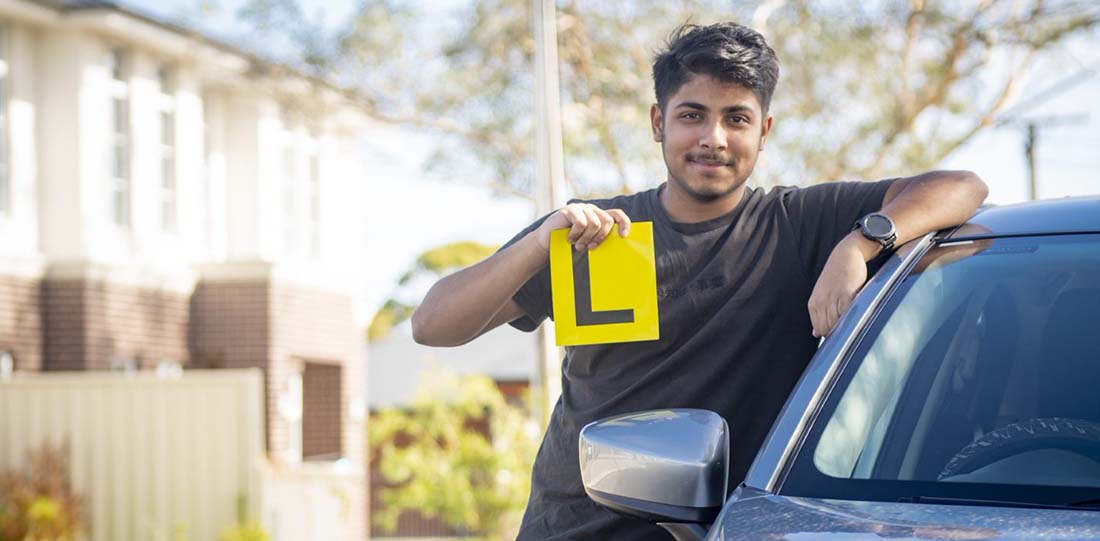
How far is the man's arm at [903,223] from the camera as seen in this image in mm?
2926

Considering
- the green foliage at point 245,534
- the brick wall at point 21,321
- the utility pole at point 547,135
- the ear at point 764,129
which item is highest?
the utility pole at point 547,135

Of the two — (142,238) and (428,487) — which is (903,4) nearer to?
(428,487)

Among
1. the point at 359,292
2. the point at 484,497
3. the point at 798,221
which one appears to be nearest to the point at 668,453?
the point at 798,221

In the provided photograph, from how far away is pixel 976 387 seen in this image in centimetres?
271

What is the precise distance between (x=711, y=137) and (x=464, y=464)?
13.9 metres

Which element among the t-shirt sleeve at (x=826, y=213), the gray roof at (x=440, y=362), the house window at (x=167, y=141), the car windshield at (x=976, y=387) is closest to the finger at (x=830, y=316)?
the car windshield at (x=976, y=387)

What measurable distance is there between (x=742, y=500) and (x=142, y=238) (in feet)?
58.4

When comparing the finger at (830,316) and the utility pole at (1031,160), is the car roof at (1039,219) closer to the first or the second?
the finger at (830,316)

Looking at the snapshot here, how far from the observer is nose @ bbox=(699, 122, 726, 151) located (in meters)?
3.25

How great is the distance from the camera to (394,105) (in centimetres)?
2005

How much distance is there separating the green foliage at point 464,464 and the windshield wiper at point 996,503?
14067 millimetres

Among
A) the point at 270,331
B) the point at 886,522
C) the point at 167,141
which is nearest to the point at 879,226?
the point at 886,522

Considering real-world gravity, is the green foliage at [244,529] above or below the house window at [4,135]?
below

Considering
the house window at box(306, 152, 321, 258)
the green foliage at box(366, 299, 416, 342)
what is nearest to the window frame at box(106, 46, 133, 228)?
the house window at box(306, 152, 321, 258)
